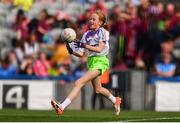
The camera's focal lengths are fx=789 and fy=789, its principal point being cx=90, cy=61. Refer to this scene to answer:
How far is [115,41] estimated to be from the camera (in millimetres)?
23453

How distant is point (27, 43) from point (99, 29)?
954cm

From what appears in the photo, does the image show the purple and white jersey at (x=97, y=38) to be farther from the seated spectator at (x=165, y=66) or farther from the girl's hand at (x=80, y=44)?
the seated spectator at (x=165, y=66)

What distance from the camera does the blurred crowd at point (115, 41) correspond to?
22.3 meters

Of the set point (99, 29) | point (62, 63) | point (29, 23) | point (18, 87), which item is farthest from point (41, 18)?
point (99, 29)

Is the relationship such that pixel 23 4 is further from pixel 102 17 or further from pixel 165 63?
pixel 102 17

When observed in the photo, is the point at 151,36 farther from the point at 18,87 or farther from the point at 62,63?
the point at 18,87

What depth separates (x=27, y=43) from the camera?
2384cm

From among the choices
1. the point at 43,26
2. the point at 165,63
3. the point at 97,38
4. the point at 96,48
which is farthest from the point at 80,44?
the point at 43,26

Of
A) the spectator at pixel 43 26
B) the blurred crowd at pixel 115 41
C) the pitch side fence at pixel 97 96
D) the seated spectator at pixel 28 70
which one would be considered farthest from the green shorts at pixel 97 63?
the spectator at pixel 43 26

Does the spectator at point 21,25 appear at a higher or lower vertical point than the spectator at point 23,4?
lower

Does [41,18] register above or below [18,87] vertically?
above

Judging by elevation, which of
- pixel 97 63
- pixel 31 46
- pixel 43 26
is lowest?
pixel 97 63

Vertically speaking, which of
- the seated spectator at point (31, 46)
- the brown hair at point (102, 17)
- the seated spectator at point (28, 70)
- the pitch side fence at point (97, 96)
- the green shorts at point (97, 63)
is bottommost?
the pitch side fence at point (97, 96)

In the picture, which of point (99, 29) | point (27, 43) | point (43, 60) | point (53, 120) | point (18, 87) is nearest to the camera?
point (53, 120)
